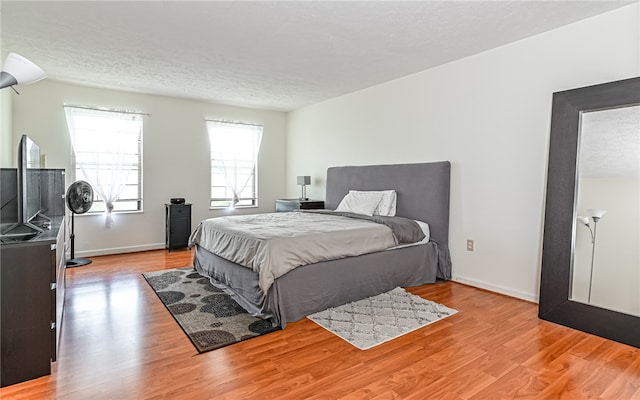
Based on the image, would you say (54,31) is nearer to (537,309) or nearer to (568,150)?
(568,150)

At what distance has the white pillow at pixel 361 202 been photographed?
4586 millimetres

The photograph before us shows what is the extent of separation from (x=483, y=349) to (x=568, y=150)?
1.80 meters

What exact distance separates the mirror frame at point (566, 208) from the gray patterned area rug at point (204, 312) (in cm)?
234

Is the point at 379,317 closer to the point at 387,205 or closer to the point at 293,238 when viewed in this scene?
the point at 293,238

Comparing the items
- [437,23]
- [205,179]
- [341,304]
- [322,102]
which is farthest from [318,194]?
[437,23]

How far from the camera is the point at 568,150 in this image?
9.53 ft

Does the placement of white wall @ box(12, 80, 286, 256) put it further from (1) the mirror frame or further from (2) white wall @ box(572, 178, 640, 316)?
(2) white wall @ box(572, 178, 640, 316)

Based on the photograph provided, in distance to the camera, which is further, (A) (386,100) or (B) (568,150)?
(A) (386,100)

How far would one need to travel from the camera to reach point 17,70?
7.43ft

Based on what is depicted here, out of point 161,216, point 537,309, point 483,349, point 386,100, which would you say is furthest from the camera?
point 161,216

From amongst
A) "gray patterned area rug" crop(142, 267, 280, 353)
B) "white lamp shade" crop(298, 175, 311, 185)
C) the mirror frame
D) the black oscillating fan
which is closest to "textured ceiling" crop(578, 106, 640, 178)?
the mirror frame

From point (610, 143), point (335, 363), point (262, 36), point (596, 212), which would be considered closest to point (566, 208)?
point (596, 212)

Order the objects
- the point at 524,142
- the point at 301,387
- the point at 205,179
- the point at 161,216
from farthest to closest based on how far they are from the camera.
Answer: the point at 205,179 < the point at 161,216 < the point at 524,142 < the point at 301,387

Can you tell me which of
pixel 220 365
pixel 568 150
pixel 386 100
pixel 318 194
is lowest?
pixel 220 365
